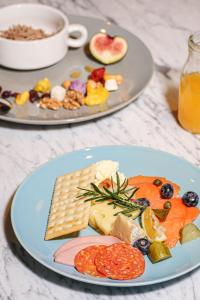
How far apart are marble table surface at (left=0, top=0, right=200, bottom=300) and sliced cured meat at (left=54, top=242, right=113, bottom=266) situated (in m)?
0.06

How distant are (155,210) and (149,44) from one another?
2.84 ft

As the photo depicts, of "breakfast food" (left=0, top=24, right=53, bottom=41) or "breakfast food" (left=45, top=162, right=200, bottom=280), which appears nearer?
"breakfast food" (left=45, top=162, right=200, bottom=280)

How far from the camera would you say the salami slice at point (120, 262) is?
3.68ft

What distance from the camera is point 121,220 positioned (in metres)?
1.19

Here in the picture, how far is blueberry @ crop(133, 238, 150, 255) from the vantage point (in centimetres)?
119

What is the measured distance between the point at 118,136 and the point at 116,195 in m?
0.36

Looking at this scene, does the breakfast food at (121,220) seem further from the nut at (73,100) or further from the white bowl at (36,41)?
the white bowl at (36,41)

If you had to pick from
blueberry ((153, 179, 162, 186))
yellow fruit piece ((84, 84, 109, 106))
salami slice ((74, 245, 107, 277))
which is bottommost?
yellow fruit piece ((84, 84, 109, 106))

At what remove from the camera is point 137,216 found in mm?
1264

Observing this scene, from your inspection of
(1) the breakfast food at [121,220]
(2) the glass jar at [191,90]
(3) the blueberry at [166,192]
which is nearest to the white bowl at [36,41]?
(2) the glass jar at [191,90]

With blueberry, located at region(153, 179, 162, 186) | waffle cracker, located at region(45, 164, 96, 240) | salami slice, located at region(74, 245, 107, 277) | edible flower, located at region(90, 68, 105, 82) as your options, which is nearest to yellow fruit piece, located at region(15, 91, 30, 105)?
edible flower, located at region(90, 68, 105, 82)

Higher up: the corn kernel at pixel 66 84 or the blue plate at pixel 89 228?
the blue plate at pixel 89 228

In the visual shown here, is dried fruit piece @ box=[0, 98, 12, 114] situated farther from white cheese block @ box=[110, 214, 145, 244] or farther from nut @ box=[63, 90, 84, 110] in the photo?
white cheese block @ box=[110, 214, 145, 244]

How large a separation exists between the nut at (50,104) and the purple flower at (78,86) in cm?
7
